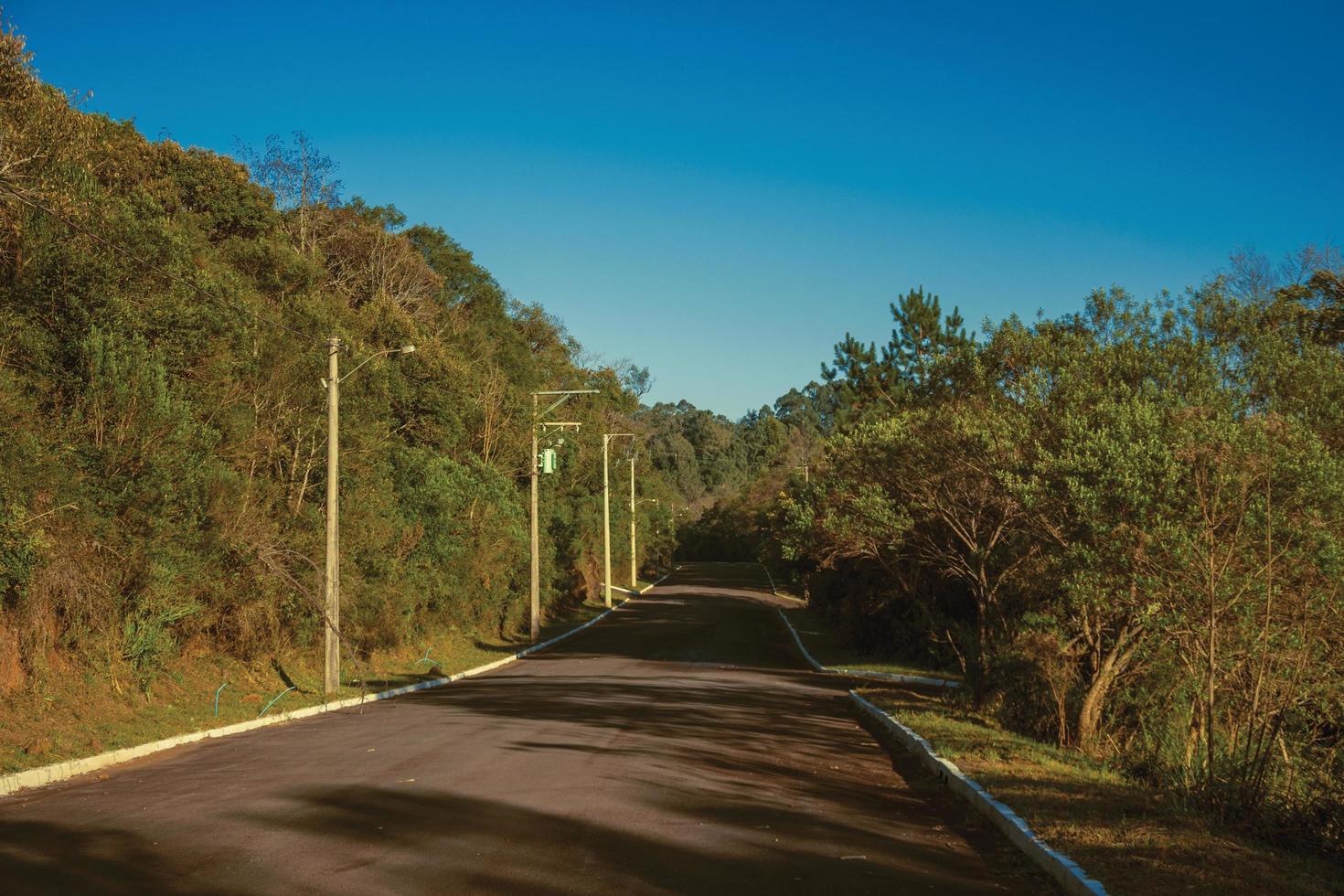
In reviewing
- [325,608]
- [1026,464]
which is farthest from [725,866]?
[325,608]

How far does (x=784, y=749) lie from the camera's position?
14.0 metres

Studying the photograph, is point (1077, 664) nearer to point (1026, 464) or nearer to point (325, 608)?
point (1026, 464)

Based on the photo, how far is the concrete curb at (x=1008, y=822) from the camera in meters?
6.98

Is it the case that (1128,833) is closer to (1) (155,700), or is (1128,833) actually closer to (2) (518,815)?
(2) (518,815)

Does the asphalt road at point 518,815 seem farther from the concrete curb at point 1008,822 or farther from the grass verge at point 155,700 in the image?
the grass verge at point 155,700

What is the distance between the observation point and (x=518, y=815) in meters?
9.38

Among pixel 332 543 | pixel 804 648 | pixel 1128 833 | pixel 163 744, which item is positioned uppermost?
pixel 332 543

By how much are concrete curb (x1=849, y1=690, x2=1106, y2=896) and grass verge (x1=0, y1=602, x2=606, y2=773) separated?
10.5m

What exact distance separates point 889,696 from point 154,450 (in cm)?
1476

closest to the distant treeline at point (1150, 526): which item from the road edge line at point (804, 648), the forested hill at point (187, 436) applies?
the road edge line at point (804, 648)

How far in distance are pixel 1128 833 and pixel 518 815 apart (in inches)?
198

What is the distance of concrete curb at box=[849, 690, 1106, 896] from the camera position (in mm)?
6980

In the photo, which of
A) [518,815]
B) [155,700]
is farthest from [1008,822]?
[155,700]

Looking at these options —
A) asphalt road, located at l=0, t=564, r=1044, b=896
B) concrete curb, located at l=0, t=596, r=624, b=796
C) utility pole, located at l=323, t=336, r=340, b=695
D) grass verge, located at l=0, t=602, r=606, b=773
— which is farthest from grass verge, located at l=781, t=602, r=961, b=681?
utility pole, located at l=323, t=336, r=340, b=695
